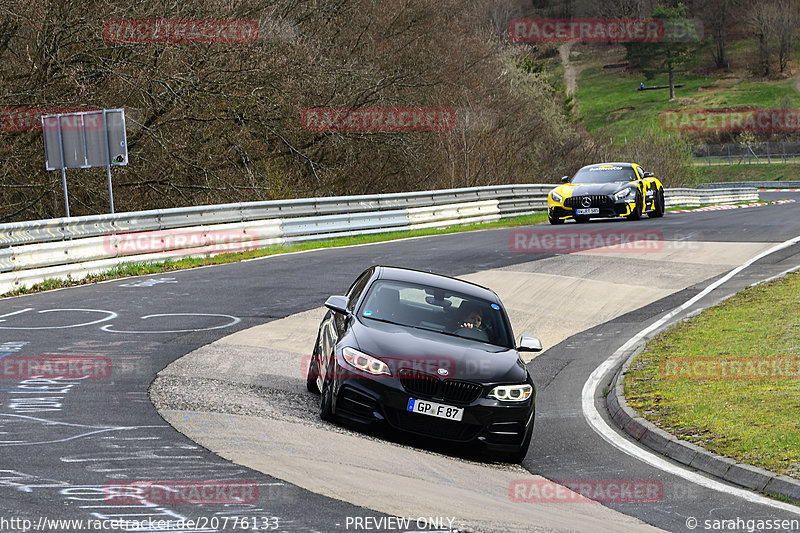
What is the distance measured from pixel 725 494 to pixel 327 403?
10.9 feet

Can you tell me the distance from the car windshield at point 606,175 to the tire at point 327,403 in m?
20.0

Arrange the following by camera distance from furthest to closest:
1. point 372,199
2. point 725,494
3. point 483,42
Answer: point 483,42 < point 372,199 < point 725,494

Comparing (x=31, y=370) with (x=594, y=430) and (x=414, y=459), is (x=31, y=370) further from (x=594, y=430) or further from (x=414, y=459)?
(x=594, y=430)

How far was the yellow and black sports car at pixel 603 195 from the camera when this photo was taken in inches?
1059

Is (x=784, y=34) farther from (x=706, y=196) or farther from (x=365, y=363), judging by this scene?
(x=365, y=363)

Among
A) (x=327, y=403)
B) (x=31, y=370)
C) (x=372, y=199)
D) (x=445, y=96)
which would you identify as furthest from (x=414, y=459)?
(x=445, y=96)

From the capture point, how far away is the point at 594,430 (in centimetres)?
973

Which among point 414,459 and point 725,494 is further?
point 414,459

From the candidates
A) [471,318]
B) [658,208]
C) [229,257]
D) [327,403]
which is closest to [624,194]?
[658,208]

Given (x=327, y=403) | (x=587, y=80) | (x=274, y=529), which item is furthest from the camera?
(x=587, y=80)

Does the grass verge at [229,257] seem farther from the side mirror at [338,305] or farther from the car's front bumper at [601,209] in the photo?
the side mirror at [338,305]

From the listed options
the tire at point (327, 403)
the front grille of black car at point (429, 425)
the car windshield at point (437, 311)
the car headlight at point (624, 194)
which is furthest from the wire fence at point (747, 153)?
the front grille of black car at point (429, 425)

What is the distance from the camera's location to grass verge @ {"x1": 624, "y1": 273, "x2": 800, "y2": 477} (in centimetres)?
850

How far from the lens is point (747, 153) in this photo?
320ft
